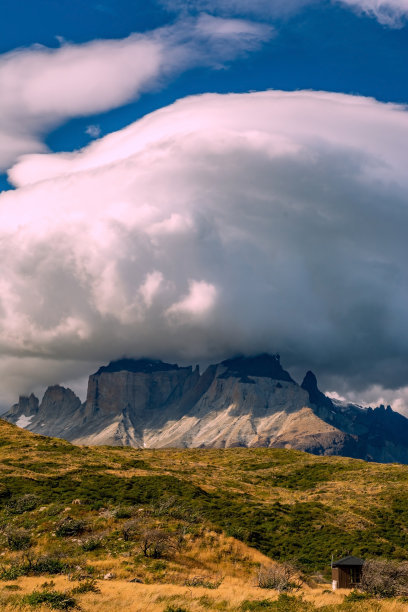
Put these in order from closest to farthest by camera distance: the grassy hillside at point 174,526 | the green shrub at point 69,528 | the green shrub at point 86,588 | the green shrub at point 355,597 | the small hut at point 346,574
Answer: the green shrub at point 86,588
the green shrub at point 355,597
the grassy hillside at point 174,526
the small hut at point 346,574
the green shrub at point 69,528

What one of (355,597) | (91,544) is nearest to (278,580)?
(355,597)

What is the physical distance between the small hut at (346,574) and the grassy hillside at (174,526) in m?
2.71

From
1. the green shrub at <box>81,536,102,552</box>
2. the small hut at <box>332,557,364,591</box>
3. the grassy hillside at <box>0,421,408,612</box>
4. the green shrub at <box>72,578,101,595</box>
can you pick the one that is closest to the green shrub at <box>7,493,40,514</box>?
the grassy hillside at <box>0,421,408,612</box>

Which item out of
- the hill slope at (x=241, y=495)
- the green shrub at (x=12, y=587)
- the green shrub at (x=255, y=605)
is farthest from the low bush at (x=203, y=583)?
the hill slope at (x=241, y=495)

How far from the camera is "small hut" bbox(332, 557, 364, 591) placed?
48.6 metres

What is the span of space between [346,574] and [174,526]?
715 inches

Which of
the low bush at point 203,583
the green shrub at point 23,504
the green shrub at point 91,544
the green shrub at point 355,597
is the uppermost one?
the green shrub at point 23,504

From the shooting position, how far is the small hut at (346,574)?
4862cm

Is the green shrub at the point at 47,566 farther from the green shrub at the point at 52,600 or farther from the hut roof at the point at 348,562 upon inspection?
the hut roof at the point at 348,562

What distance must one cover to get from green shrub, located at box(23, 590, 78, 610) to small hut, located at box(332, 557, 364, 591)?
72.0ft

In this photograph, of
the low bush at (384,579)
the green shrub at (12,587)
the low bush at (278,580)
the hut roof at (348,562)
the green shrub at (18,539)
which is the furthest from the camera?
the green shrub at (18,539)

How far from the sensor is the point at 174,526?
60.4 metres

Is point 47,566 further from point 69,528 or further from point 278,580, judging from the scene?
point 278,580

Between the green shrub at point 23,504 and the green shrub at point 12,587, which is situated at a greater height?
the green shrub at point 23,504
